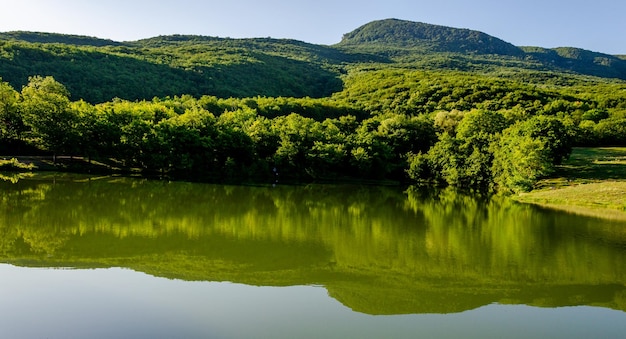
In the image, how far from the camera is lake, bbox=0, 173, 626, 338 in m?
12.8

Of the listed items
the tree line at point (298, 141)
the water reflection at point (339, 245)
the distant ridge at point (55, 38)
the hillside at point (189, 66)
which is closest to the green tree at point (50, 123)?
the tree line at point (298, 141)

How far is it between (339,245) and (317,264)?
12.8 feet

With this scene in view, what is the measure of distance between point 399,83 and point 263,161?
7359 cm

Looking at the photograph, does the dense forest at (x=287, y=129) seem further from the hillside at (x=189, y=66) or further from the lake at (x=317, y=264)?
the lake at (x=317, y=264)

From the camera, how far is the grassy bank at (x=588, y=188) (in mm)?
38406

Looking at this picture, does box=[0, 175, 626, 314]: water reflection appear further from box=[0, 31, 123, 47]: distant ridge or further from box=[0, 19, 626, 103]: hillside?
box=[0, 31, 123, 47]: distant ridge

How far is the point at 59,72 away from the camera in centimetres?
9000

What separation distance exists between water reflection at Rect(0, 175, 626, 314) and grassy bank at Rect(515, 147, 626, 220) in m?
6.02

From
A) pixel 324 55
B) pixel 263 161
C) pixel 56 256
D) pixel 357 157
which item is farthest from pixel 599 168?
pixel 324 55

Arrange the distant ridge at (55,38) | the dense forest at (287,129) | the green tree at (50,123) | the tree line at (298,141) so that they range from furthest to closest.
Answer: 1. the distant ridge at (55,38)
2. the dense forest at (287,129)
3. the tree line at (298,141)
4. the green tree at (50,123)

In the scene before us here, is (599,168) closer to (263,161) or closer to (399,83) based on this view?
(263,161)

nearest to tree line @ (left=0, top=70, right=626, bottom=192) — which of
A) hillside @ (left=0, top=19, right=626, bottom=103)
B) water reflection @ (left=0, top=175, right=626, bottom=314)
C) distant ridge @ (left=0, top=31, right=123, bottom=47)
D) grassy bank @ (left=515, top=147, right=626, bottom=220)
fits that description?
grassy bank @ (left=515, top=147, right=626, bottom=220)

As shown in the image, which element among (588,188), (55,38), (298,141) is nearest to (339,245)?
(588,188)

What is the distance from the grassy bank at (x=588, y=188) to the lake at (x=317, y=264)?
6062mm
